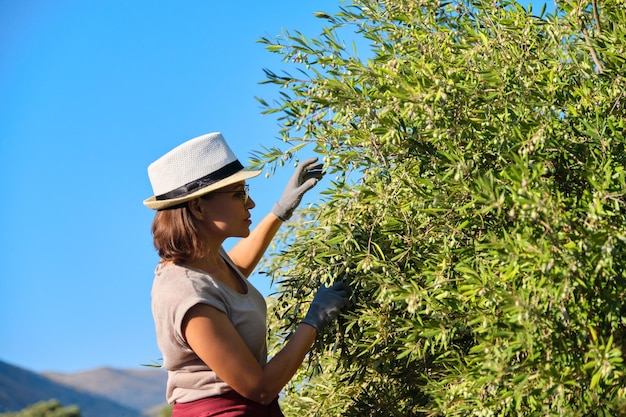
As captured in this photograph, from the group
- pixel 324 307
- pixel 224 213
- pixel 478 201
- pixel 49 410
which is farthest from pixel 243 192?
pixel 49 410

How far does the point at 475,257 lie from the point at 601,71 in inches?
35.7

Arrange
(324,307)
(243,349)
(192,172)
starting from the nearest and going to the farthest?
(243,349) → (324,307) → (192,172)

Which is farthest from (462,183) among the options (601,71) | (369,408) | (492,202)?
(369,408)

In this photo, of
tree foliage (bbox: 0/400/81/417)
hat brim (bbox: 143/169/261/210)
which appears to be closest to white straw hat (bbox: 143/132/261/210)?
hat brim (bbox: 143/169/261/210)

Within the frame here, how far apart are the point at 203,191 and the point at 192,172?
0.14m

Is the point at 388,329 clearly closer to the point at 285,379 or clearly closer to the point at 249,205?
the point at 285,379

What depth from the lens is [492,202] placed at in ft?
8.49

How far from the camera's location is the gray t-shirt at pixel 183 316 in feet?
10.6

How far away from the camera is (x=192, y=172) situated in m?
3.49

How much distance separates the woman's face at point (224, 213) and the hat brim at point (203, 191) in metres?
0.05

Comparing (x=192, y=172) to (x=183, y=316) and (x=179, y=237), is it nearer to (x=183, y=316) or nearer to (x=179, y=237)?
(x=179, y=237)

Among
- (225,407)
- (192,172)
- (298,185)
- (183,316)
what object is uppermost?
(192,172)

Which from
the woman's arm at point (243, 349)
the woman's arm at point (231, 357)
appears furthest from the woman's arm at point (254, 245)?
the woman's arm at point (231, 357)

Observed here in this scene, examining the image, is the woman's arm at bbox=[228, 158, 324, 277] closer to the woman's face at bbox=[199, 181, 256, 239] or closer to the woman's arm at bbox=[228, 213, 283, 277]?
the woman's arm at bbox=[228, 213, 283, 277]
